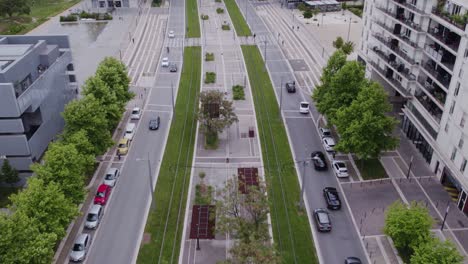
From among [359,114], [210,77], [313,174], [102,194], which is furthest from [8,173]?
[210,77]

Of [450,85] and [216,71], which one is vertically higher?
[450,85]

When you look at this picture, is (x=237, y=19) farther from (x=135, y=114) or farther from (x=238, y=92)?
(x=135, y=114)

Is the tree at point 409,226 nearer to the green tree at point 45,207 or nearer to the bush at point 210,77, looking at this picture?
the green tree at point 45,207

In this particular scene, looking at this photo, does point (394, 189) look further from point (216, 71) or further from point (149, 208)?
point (216, 71)

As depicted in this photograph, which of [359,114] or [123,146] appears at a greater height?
[359,114]

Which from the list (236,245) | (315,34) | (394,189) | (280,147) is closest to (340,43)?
(315,34)

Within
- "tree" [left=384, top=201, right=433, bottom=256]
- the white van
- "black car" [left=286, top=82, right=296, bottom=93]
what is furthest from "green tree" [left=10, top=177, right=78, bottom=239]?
"black car" [left=286, top=82, right=296, bottom=93]

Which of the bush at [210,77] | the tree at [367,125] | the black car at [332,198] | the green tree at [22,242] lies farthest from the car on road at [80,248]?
the bush at [210,77]
